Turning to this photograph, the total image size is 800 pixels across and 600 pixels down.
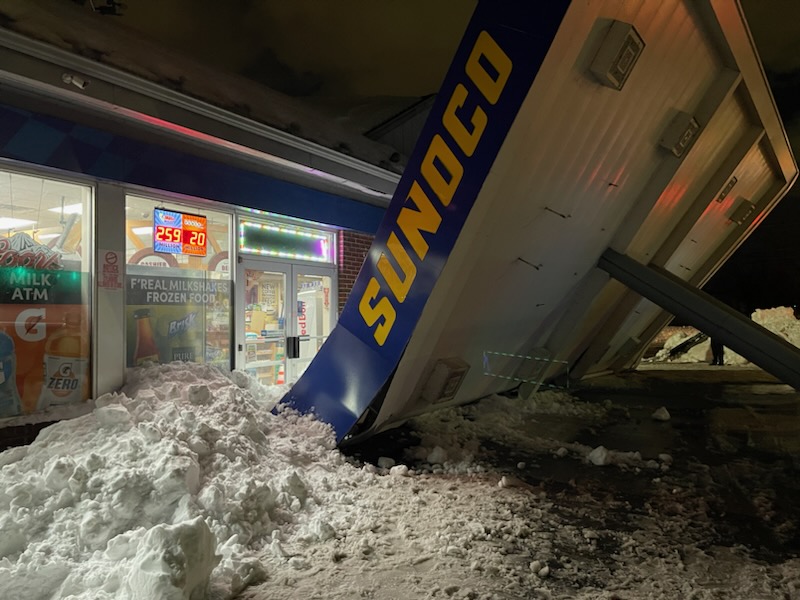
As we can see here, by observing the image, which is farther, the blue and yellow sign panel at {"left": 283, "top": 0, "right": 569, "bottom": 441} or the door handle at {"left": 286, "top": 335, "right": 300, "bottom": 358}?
the door handle at {"left": 286, "top": 335, "right": 300, "bottom": 358}

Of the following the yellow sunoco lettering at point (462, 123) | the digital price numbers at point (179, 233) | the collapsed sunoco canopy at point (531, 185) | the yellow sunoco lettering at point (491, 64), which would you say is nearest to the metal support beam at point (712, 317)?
the collapsed sunoco canopy at point (531, 185)

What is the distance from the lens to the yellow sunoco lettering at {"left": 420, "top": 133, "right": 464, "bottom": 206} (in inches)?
150

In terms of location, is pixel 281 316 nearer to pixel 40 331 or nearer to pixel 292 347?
pixel 292 347

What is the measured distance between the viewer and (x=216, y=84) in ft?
18.2

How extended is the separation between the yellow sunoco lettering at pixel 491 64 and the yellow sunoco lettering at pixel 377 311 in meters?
1.77

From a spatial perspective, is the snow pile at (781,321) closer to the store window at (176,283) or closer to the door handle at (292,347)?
the door handle at (292,347)

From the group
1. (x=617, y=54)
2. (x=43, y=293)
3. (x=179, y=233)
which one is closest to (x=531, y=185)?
(x=617, y=54)

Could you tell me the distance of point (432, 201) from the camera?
3951 mm

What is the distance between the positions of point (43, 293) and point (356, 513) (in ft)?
11.6

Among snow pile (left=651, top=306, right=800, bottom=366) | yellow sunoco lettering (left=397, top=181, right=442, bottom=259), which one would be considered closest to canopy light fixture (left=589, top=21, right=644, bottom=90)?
yellow sunoco lettering (left=397, top=181, right=442, bottom=259)

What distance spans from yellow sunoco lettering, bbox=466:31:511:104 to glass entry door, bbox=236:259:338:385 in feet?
14.0

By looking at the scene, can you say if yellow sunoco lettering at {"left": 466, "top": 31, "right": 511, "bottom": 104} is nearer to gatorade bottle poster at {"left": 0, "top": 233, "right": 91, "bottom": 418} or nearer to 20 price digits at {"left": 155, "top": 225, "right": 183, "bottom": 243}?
20 price digits at {"left": 155, "top": 225, "right": 183, "bottom": 243}

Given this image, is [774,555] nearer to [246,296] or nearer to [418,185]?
[418,185]

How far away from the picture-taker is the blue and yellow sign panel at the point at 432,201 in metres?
3.41
